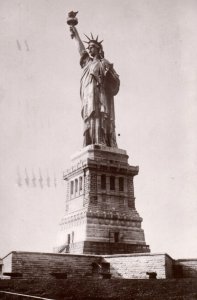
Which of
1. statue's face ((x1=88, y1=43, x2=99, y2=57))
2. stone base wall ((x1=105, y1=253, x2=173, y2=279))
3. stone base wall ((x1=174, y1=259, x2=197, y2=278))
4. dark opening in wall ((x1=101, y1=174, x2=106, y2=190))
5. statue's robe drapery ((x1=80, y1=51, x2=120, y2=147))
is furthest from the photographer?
statue's face ((x1=88, y1=43, x2=99, y2=57))

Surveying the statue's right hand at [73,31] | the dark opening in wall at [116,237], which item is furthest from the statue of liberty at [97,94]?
the dark opening in wall at [116,237]

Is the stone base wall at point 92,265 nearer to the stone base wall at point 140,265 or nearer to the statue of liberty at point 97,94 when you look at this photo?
the stone base wall at point 140,265

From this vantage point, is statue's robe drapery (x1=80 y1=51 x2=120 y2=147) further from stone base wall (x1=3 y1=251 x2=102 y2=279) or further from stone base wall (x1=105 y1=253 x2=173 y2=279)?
stone base wall (x1=105 y1=253 x2=173 y2=279)

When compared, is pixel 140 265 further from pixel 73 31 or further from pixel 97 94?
pixel 73 31

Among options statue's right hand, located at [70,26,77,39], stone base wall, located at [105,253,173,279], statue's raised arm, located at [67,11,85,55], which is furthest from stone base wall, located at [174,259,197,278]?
statue's right hand, located at [70,26,77,39]

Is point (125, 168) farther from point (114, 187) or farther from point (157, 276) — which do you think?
point (157, 276)

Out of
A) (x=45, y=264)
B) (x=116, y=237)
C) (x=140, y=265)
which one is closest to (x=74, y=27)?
(x=116, y=237)

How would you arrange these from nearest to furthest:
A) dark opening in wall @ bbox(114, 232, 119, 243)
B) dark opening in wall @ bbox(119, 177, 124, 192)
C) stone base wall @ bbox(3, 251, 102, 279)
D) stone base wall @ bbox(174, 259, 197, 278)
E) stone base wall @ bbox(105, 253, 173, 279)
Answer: stone base wall @ bbox(105, 253, 173, 279) < stone base wall @ bbox(174, 259, 197, 278) < stone base wall @ bbox(3, 251, 102, 279) < dark opening in wall @ bbox(114, 232, 119, 243) < dark opening in wall @ bbox(119, 177, 124, 192)

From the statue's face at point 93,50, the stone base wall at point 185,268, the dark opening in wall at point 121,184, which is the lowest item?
the stone base wall at point 185,268

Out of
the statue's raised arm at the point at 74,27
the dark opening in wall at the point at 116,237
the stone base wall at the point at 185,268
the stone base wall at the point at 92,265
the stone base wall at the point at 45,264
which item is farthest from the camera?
the statue's raised arm at the point at 74,27
